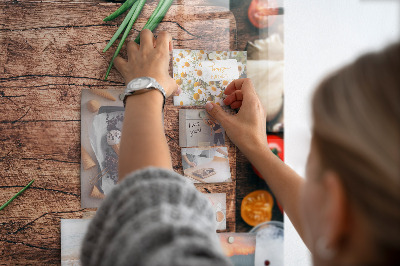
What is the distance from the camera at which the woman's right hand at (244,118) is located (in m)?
0.81

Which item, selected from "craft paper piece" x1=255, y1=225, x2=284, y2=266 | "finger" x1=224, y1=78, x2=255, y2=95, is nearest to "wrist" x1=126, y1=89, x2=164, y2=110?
"finger" x1=224, y1=78, x2=255, y2=95

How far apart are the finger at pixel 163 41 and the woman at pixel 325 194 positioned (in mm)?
227

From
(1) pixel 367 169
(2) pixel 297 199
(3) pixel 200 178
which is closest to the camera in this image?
(1) pixel 367 169

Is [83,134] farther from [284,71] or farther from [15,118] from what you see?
[284,71]

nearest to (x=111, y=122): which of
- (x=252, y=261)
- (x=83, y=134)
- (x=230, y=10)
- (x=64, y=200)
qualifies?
(x=83, y=134)

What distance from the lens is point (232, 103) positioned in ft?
2.79

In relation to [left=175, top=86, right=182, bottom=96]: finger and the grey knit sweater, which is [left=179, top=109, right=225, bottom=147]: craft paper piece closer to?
[left=175, top=86, right=182, bottom=96]: finger

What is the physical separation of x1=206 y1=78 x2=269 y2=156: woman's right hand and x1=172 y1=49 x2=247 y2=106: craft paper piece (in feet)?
Result: 0.09

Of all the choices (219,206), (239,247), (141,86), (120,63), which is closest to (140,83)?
(141,86)

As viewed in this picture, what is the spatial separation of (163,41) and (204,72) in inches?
5.4

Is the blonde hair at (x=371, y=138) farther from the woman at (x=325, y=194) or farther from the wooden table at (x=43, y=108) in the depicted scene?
the wooden table at (x=43, y=108)

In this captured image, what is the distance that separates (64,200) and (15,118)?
23 cm

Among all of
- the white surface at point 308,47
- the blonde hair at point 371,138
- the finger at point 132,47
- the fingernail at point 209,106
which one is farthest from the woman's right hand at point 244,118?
the blonde hair at point 371,138

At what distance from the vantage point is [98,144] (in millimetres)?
798
